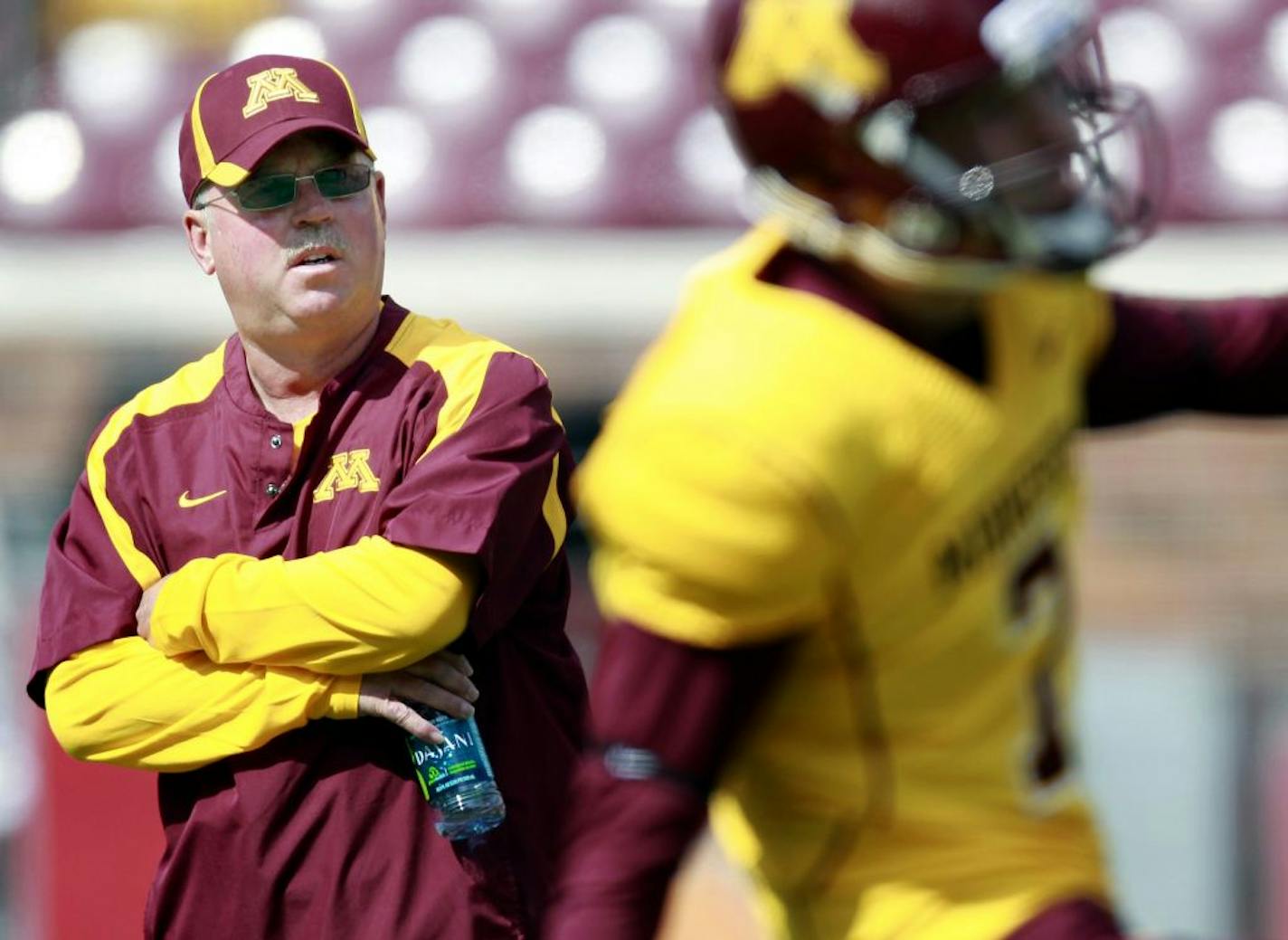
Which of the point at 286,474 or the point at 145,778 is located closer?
the point at 286,474

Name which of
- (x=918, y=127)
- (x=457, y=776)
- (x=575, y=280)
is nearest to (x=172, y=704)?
(x=457, y=776)

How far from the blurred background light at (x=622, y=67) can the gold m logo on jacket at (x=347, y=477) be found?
4485 mm

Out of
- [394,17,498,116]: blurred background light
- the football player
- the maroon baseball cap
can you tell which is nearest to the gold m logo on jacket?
the maroon baseball cap

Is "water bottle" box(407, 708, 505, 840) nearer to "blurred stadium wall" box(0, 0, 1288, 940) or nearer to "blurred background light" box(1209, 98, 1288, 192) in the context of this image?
"blurred stadium wall" box(0, 0, 1288, 940)

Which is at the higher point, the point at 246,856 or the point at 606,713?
the point at 606,713

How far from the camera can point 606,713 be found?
6.28ft

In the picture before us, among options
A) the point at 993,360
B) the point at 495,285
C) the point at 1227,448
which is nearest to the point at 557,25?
Answer: the point at 495,285

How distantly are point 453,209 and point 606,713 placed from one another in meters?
5.38

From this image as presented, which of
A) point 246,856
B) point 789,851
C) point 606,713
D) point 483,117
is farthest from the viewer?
point 483,117

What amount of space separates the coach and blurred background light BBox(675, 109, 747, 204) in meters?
4.09

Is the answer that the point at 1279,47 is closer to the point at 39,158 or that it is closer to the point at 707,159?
the point at 707,159

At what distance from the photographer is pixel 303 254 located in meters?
2.89

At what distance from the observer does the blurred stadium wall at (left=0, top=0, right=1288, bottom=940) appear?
522cm

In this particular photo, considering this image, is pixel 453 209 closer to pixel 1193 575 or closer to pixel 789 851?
pixel 1193 575
